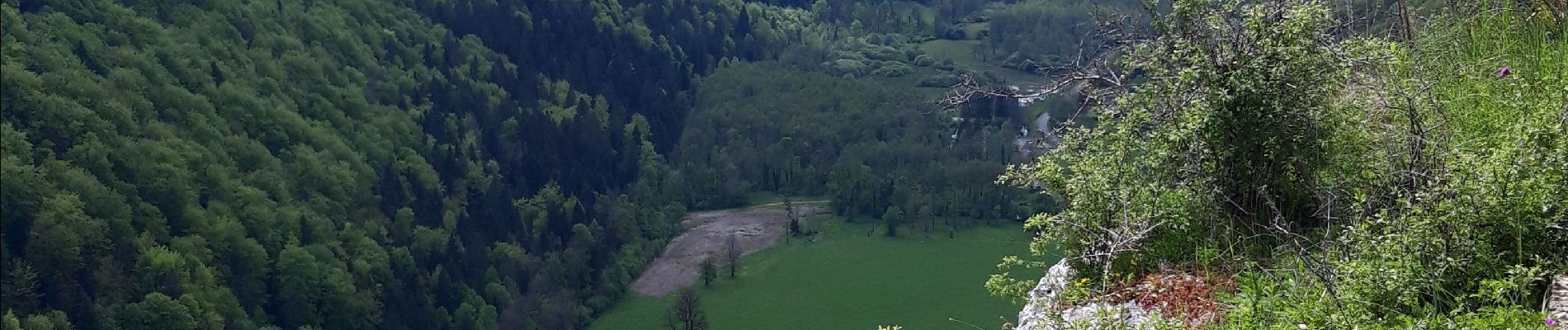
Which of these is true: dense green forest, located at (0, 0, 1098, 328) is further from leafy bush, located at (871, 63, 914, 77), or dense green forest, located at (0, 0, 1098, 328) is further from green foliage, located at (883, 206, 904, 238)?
leafy bush, located at (871, 63, 914, 77)

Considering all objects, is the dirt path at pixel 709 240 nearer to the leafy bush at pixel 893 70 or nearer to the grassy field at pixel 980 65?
the leafy bush at pixel 893 70

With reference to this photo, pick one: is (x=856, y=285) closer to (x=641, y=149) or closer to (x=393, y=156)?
(x=393, y=156)

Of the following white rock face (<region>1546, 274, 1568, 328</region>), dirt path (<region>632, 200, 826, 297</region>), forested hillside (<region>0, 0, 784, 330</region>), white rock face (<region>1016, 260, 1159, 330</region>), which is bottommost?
dirt path (<region>632, 200, 826, 297</region>)

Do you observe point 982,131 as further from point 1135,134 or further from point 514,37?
point 1135,134

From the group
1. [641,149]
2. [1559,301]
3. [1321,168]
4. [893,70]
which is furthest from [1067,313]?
[893,70]

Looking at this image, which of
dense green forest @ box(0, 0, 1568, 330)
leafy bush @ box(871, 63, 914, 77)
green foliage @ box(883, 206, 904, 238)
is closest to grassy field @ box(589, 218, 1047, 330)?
green foliage @ box(883, 206, 904, 238)

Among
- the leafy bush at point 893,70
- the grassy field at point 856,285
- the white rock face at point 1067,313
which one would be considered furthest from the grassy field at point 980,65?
the white rock face at point 1067,313

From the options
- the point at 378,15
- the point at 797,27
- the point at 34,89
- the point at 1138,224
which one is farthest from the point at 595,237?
the point at 1138,224
